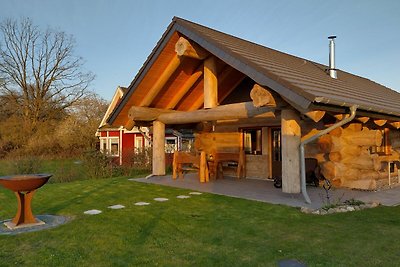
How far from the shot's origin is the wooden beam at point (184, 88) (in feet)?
35.6

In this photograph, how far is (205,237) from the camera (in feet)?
16.1

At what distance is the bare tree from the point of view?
32094 mm

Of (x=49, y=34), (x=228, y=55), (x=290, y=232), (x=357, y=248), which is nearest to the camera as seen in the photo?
(x=357, y=248)

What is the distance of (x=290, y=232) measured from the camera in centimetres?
516

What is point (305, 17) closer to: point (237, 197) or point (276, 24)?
point (276, 24)

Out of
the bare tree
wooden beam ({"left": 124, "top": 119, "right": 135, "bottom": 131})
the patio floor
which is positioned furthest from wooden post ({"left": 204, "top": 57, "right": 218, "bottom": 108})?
the bare tree

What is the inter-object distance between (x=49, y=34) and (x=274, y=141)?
31248 millimetres

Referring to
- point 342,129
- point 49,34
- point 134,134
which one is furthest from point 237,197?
point 49,34

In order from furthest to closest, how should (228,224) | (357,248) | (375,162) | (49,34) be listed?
(49,34), (375,162), (228,224), (357,248)

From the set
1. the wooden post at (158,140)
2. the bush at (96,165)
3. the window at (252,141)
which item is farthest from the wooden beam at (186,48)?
the bush at (96,165)

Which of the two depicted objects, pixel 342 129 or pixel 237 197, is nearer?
pixel 237 197

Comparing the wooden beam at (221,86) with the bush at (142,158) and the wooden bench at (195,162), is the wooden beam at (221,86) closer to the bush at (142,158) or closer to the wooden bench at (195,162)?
the wooden bench at (195,162)

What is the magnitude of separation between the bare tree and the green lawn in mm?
28170

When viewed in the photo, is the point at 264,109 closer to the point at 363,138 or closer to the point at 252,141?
the point at 363,138
